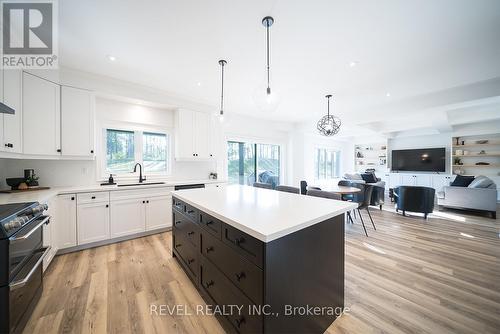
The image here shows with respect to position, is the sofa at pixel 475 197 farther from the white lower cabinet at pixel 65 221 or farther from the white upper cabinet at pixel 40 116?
the white upper cabinet at pixel 40 116

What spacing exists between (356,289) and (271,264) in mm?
1429

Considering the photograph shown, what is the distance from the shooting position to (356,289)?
1.87 meters

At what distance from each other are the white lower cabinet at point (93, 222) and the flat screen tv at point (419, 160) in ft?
31.4

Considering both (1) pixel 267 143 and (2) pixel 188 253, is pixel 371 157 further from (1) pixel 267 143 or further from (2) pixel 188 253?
(2) pixel 188 253

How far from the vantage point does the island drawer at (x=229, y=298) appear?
1.12 m

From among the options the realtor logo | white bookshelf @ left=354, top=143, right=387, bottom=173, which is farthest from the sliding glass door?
white bookshelf @ left=354, top=143, right=387, bottom=173

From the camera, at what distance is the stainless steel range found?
1190mm

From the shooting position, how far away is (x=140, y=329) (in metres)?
1.43

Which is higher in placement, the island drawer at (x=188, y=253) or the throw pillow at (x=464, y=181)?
the throw pillow at (x=464, y=181)

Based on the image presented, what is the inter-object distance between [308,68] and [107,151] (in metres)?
3.63

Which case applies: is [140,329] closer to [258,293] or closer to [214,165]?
[258,293]

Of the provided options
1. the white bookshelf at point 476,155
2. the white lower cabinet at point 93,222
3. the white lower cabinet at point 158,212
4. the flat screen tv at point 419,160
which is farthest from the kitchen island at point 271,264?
the flat screen tv at point 419,160

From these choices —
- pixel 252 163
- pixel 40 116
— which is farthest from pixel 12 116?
pixel 252 163

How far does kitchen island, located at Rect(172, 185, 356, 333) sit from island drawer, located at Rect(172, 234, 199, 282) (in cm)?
9
